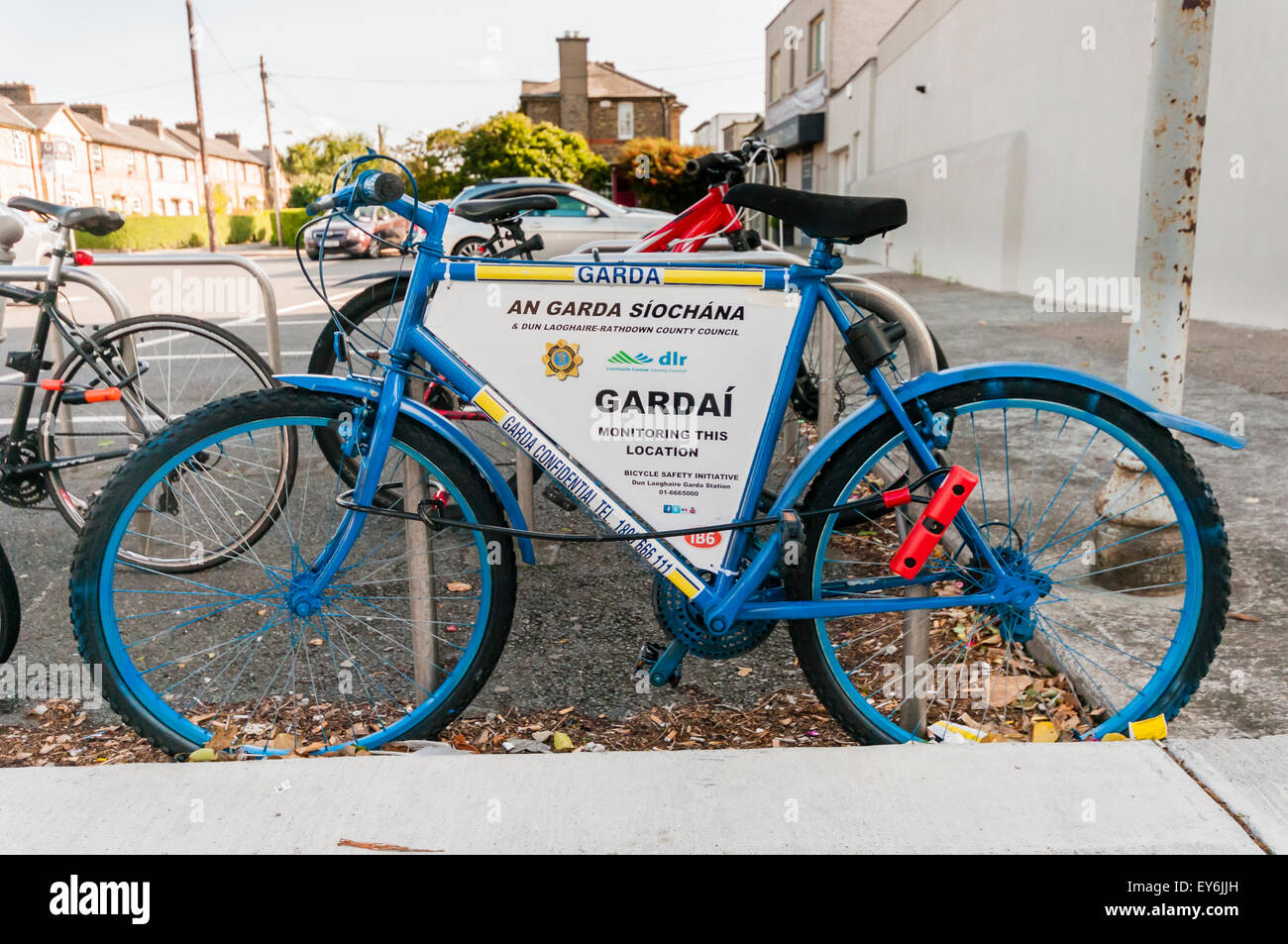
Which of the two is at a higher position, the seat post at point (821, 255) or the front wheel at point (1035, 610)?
the seat post at point (821, 255)

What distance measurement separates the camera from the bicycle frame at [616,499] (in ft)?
8.14

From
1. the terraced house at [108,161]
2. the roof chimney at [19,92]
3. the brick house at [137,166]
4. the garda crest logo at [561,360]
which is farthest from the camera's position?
the brick house at [137,166]

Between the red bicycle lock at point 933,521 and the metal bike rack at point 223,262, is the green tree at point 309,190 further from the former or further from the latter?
the red bicycle lock at point 933,521

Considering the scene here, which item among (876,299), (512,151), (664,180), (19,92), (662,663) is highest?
(19,92)

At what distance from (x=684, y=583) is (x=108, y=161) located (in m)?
75.7

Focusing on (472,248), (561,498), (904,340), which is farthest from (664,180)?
(561,498)

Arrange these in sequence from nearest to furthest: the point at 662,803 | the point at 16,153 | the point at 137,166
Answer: the point at 662,803, the point at 16,153, the point at 137,166

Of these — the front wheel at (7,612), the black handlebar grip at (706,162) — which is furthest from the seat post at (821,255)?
the front wheel at (7,612)

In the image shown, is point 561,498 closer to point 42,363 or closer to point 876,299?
point 876,299

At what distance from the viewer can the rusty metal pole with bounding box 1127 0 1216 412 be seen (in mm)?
3221

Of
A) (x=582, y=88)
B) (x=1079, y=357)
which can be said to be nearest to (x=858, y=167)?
(x=1079, y=357)

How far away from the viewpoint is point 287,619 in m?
2.87

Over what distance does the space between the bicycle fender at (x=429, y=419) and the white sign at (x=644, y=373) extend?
0.15m

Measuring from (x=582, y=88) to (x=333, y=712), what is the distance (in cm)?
6087
